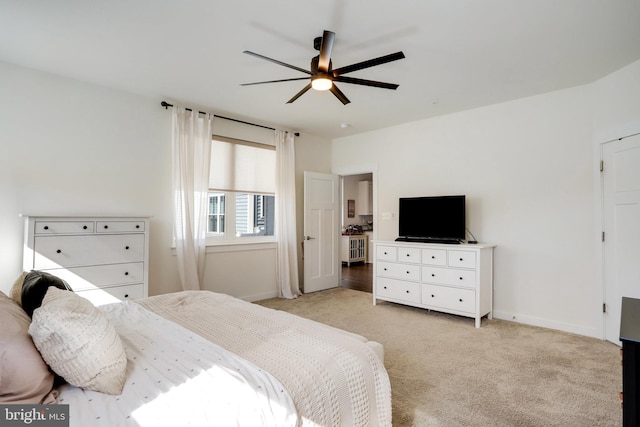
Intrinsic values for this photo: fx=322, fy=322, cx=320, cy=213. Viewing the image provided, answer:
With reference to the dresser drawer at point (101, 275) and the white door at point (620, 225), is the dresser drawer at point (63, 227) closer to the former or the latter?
the dresser drawer at point (101, 275)

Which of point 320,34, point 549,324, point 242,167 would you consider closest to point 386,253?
point 549,324

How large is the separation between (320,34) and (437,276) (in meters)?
3.01

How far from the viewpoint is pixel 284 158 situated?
5.07 meters

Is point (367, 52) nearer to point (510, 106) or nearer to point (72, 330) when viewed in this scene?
point (510, 106)

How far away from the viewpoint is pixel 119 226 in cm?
314

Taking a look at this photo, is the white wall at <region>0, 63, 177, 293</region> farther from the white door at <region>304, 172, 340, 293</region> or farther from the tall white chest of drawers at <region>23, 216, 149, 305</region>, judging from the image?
the white door at <region>304, 172, 340, 293</region>

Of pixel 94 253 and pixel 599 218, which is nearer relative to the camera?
pixel 94 253

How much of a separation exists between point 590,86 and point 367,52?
Answer: 2518 mm

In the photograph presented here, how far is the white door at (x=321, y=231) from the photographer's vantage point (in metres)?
5.26

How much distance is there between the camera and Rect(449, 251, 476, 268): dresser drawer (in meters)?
3.73

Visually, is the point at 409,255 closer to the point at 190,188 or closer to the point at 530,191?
the point at 530,191

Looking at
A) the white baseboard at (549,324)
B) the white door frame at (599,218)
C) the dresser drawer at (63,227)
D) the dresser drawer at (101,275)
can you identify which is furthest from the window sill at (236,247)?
the white door frame at (599,218)

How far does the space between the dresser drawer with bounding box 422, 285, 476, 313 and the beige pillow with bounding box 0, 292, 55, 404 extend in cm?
377

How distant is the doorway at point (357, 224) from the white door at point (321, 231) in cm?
195
